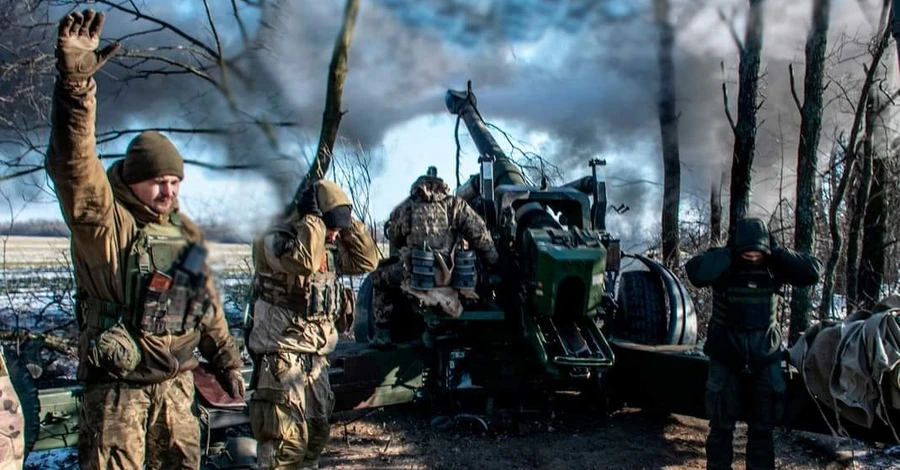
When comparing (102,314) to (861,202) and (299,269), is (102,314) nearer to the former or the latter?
(299,269)

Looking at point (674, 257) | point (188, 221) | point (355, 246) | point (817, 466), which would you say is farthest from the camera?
point (674, 257)

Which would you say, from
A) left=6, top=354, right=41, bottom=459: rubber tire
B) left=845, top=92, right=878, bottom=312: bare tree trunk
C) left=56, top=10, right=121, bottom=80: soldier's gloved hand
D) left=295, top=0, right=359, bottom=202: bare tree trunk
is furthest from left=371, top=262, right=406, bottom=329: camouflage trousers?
left=845, top=92, right=878, bottom=312: bare tree trunk

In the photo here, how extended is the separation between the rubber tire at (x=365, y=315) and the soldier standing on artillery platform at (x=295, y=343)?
3.16 metres

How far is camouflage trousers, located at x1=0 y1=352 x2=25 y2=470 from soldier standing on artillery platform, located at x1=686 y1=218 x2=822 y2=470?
3.83 meters

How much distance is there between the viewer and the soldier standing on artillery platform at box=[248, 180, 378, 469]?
4.11 metres

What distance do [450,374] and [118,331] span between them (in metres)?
4.20

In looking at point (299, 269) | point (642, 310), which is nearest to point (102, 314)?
point (299, 269)

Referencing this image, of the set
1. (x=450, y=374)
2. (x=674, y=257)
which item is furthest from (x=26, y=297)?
(x=674, y=257)

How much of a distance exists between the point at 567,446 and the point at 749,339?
6.14 feet

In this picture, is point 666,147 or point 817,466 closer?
point 817,466

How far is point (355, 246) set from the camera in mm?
4641

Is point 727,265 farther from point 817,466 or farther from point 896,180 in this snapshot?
point 896,180

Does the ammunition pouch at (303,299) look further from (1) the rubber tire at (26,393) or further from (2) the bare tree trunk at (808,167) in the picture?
(2) the bare tree trunk at (808,167)

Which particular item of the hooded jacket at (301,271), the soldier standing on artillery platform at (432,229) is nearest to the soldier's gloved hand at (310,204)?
the hooded jacket at (301,271)
